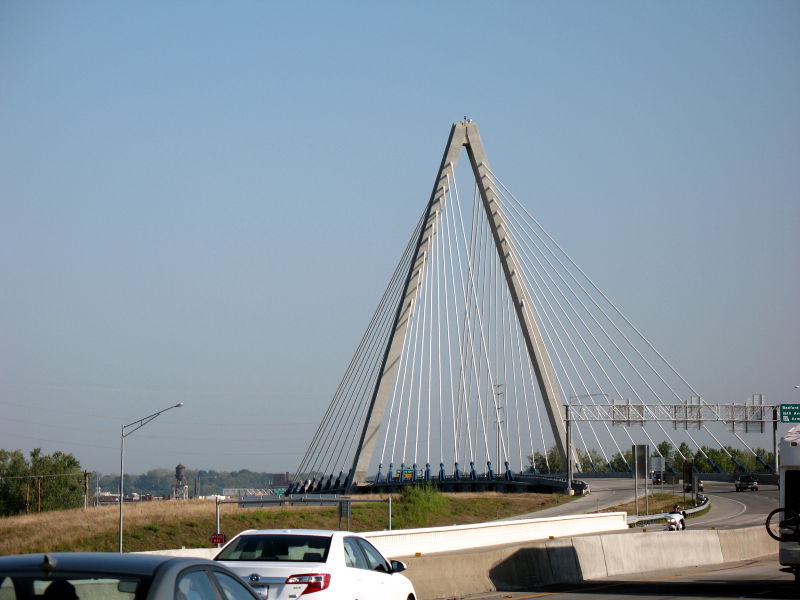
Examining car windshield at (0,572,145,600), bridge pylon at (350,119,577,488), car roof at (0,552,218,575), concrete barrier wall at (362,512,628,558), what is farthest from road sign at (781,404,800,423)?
car windshield at (0,572,145,600)

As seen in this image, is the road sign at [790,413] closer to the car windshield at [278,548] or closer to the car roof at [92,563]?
the car windshield at [278,548]

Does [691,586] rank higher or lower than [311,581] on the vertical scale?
lower

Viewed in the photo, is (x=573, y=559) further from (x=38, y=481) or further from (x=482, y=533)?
(x=38, y=481)

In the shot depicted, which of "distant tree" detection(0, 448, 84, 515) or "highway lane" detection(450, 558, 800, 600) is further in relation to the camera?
"distant tree" detection(0, 448, 84, 515)

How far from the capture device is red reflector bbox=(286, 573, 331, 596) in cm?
1299

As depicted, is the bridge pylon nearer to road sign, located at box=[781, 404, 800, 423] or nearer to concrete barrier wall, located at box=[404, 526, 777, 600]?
road sign, located at box=[781, 404, 800, 423]

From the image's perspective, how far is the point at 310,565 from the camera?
1325 cm

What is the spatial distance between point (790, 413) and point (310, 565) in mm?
79459

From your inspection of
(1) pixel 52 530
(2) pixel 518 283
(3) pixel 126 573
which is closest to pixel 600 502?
(2) pixel 518 283

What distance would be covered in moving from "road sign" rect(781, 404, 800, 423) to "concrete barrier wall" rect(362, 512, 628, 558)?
43.6 meters

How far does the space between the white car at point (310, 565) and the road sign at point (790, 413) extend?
253 feet

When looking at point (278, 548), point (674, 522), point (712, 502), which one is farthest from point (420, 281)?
point (278, 548)

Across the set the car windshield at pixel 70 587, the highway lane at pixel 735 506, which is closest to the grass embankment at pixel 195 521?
the highway lane at pixel 735 506

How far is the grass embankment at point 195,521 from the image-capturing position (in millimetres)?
50500
